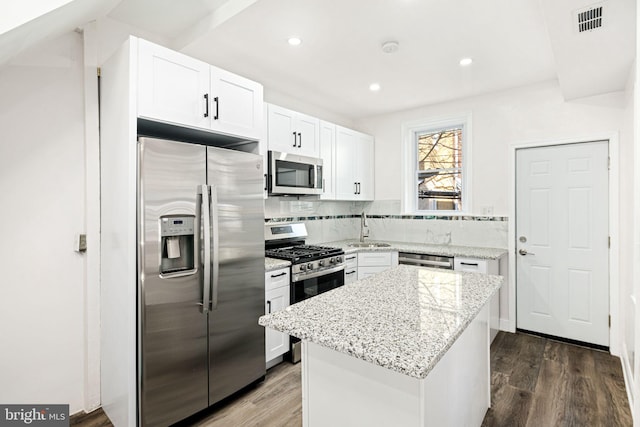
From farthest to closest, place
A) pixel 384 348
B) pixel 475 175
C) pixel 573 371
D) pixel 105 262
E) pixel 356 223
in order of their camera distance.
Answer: pixel 356 223 < pixel 475 175 < pixel 573 371 < pixel 105 262 < pixel 384 348

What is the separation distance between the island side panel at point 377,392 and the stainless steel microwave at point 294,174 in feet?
6.52

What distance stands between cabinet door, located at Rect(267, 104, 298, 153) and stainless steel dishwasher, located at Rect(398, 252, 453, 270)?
5.80ft

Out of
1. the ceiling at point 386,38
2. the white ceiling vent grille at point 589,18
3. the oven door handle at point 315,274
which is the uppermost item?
the ceiling at point 386,38

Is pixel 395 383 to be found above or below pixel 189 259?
below

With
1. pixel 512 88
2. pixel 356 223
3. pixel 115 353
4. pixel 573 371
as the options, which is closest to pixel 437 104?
pixel 512 88

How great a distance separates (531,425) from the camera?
83.0 inches

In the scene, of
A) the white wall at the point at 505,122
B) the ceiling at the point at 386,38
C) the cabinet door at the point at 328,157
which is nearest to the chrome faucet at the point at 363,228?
the white wall at the point at 505,122

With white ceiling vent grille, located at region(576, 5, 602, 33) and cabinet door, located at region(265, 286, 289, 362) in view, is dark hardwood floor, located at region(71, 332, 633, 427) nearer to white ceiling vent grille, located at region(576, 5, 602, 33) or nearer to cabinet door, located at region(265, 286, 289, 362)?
cabinet door, located at region(265, 286, 289, 362)

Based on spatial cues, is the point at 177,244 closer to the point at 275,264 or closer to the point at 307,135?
the point at 275,264

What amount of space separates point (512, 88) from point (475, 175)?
39.5 inches

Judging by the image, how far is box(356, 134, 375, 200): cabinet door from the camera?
14.5 feet

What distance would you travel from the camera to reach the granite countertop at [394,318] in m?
1.05

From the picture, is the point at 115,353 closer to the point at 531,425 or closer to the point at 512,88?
the point at 531,425

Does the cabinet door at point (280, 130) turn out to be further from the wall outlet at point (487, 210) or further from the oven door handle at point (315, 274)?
the wall outlet at point (487, 210)
